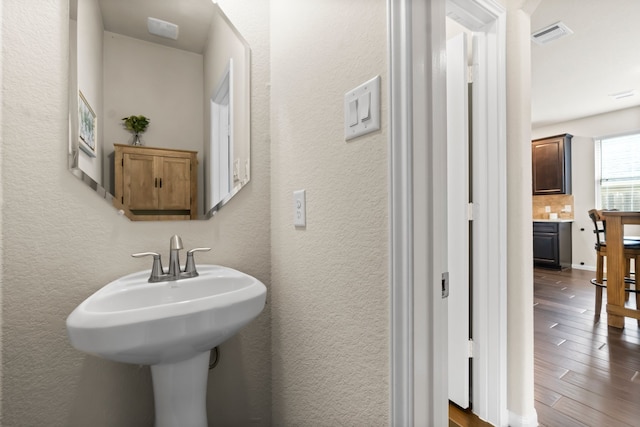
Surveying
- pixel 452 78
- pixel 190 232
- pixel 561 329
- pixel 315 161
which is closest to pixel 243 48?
pixel 315 161

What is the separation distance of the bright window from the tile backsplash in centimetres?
42

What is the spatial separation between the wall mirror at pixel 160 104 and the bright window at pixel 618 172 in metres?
6.17

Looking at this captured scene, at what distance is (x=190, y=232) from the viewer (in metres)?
1.15

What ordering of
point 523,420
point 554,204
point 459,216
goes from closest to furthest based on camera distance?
point 523,420
point 459,216
point 554,204

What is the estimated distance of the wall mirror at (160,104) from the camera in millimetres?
1003

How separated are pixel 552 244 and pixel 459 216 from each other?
460cm

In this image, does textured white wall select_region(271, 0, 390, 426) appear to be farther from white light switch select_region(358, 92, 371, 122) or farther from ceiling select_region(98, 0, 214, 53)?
ceiling select_region(98, 0, 214, 53)

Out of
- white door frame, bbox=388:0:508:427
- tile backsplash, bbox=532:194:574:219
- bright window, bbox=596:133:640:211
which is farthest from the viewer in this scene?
tile backsplash, bbox=532:194:574:219

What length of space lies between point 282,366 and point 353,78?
105 cm

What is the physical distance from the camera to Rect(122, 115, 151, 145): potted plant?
1.08 m

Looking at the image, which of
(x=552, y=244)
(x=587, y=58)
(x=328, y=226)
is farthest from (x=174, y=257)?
(x=552, y=244)

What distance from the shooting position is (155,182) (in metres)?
1.12

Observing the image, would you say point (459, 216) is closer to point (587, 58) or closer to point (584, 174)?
point (587, 58)

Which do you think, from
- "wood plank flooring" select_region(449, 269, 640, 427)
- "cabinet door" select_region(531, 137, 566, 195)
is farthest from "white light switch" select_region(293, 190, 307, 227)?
"cabinet door" select_region(531, 137, 566, 195)
